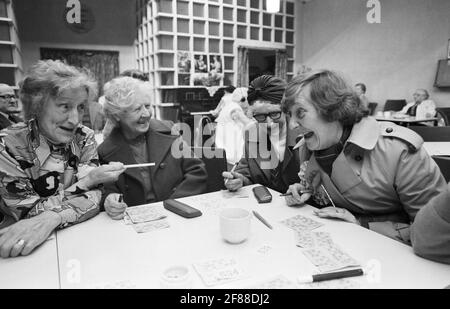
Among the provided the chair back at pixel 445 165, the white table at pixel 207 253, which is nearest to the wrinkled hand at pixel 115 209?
the white table at pixel 207 253

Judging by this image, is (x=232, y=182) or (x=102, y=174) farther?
(x=232, y=182)

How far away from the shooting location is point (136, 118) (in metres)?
1.86

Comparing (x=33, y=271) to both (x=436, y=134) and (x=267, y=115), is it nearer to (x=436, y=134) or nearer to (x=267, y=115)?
(x=267, y=115)

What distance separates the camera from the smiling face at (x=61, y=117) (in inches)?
52.7

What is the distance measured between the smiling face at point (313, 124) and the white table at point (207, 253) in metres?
0.34

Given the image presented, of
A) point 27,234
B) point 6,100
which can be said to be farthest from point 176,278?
point 6,100

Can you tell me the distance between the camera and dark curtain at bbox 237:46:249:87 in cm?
634

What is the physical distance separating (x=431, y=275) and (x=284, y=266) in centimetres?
38

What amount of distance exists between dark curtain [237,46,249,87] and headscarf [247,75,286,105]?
4.56 meters

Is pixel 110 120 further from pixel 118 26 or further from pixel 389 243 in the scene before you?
pixel 118 26

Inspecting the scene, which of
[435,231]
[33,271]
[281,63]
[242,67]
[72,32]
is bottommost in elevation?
[33,271]

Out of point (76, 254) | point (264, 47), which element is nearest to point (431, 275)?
point (76, 254)

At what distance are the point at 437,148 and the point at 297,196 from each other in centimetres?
180
